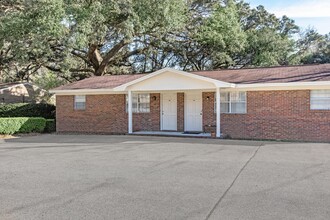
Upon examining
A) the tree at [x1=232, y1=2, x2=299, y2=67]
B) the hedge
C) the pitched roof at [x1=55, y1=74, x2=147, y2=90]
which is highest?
the tree at [x1=232, y1=2, x2=299, y2=67]

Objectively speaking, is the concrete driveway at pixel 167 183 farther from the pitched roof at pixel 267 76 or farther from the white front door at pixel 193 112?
the white front door at pixel 193 112

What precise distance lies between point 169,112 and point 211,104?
2.31 metres

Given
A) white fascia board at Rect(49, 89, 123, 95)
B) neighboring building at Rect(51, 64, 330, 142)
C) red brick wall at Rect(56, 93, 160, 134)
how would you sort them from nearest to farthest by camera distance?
neighboring building at Rect(51, 64, 330, 142) → red brick wall at Rect(56, 93, 160, 134) → white fascia board at Rect(49, 89, 123, 95)

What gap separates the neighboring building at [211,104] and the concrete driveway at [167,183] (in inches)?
111

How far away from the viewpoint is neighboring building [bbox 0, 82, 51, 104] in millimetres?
26000

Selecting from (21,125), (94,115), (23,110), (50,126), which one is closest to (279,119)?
(94,115)

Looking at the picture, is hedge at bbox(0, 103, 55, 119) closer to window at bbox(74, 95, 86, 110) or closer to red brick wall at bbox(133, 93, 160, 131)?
window at bbox(74, 95, 86, 110)

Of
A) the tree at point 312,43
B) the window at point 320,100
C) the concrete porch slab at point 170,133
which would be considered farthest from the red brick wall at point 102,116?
the tree at point 312,43

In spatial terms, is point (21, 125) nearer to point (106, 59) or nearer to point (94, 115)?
point (94, 115)

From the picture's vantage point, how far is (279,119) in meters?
14.4

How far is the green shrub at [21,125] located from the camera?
16.9m

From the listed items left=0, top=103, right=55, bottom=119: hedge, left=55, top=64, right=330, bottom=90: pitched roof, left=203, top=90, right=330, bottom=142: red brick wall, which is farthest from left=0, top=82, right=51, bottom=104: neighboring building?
left=203, top=90, right=330, bottom=142: red brick wall

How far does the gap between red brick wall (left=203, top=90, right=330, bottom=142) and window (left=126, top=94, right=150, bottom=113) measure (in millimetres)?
4160

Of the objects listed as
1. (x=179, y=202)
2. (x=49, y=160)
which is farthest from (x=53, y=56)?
(x=179, y=202)
